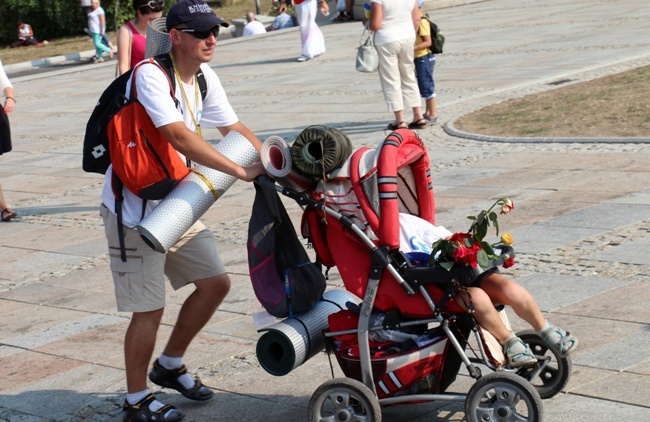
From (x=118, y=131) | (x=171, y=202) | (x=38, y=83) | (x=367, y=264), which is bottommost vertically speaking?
(x=38, y=83)

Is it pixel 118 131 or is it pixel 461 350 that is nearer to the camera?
pixel 461 350

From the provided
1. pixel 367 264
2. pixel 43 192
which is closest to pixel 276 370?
pixel 367 264

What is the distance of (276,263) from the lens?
4.61m

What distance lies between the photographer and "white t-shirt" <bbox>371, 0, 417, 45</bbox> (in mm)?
11711

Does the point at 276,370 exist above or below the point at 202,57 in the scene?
below

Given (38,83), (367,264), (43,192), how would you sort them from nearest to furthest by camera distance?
(367,264) → (43,192) → (38,83)

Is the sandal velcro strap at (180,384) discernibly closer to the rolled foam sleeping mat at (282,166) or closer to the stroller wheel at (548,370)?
the rolled foam sleeping mat at (282,166)

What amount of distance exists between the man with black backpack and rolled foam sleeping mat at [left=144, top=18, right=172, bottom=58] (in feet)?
0.33

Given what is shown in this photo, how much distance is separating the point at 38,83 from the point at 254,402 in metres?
18.6

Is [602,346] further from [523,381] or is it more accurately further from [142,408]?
[142,408]

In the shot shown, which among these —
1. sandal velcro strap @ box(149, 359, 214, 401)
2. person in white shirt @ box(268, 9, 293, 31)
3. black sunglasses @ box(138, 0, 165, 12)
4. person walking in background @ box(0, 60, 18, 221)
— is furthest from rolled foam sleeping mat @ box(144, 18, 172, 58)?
person in white shirt @ box(268, 9, 293, 31)

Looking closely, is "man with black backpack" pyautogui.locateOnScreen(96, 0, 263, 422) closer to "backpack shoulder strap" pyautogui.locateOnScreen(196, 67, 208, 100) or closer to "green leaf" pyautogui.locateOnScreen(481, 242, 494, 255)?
"backpack shoulder strap" pyautogui.locateOnScreen(196, 67, 208, 100)

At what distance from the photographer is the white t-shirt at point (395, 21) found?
11.7 m

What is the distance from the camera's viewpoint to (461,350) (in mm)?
4285
